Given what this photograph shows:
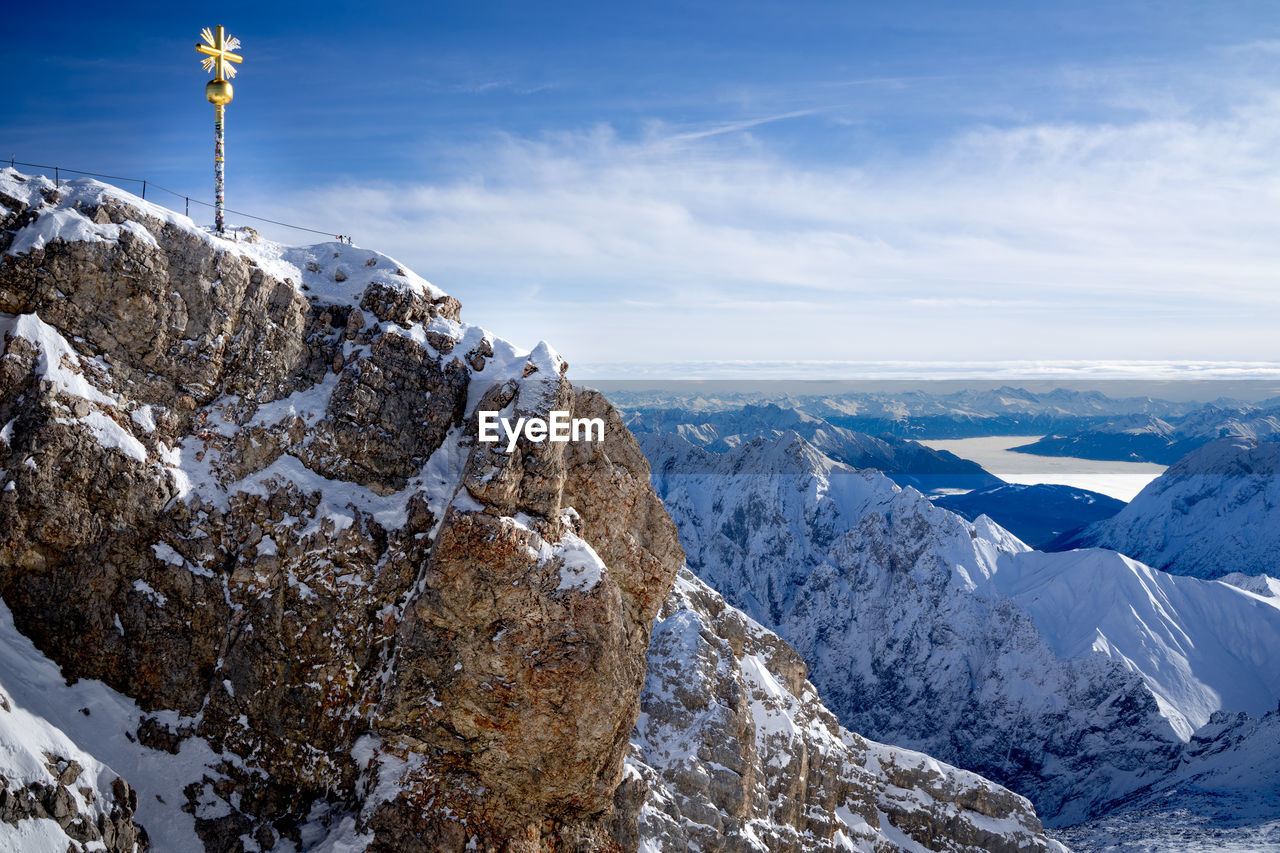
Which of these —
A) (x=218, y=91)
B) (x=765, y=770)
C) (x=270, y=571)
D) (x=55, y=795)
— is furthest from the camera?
(x=765, y=770)

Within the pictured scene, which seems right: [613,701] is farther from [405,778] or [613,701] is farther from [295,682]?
[295,682]

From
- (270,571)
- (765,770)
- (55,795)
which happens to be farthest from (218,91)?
(765,770)

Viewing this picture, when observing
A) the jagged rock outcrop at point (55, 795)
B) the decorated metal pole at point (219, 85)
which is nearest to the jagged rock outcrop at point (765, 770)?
the jagged rock outcrop at point (55, 795)

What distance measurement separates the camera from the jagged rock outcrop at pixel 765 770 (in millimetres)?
94500

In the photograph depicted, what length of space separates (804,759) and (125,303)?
4137 inches

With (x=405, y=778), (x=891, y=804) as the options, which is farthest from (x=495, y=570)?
(x=891, y=804)

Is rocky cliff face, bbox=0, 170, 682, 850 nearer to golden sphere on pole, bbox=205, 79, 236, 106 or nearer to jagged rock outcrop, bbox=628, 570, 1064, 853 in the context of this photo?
golden sphere on pole, bbox=205, 79, 236, 106

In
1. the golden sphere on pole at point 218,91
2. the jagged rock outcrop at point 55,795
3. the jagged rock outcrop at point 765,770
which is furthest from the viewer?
the jagged rock outcrop at point 765,770

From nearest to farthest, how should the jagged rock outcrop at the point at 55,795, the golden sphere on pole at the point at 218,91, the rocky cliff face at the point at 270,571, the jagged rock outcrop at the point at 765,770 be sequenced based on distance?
the jagged rock outcrop at the point at 55,795, the rocky cliff face at the point at 270,571, the golden sphere on pole at the point at 218,91, the jagged rock outcrop at the point at 765,770

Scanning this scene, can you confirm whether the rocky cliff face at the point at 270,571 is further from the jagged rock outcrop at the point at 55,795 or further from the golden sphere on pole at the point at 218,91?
the golden sphere on pole at the point at 218,91

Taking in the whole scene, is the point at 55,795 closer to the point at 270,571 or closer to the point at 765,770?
the point at 270,571

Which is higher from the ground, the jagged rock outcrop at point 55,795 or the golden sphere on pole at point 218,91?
the golden sphere on pole at point 218,91

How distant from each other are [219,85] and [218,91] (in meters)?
0.35

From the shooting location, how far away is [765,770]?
10869 centimetres
